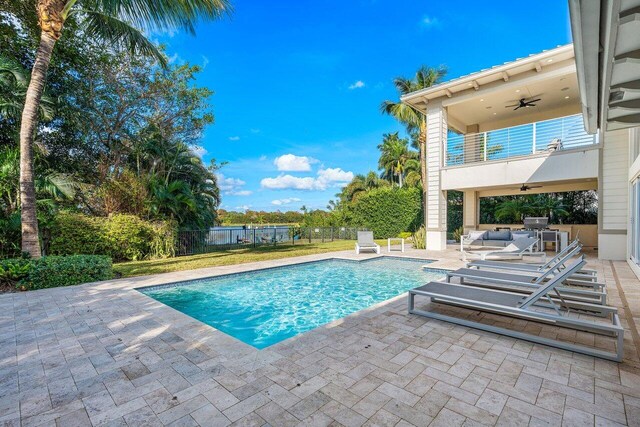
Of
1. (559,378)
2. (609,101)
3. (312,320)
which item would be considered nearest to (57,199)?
(312,320)

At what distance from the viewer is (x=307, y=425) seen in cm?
212

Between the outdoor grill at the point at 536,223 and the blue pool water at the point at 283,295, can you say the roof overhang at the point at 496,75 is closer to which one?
the outdoor grill at the point at 536,223

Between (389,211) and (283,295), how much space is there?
14.9 meters

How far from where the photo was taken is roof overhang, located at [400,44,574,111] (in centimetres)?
1020

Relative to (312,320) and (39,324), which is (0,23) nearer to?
(39,324)

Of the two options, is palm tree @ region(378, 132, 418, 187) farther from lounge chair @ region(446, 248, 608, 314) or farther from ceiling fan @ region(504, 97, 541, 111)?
lounge chair @ region(446, 248, 608, 314)

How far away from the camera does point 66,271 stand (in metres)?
7.00

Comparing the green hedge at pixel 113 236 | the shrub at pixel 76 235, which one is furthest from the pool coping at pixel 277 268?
the shrub at pixel 76 235

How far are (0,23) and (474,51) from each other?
2245 cm

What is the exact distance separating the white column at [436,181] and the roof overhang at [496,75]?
0.77 m

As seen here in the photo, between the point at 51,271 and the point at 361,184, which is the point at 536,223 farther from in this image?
the point at 361,184

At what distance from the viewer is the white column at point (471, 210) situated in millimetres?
16438

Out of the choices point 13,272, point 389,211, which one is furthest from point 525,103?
point 13,272

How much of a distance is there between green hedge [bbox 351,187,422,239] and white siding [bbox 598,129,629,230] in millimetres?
9968
